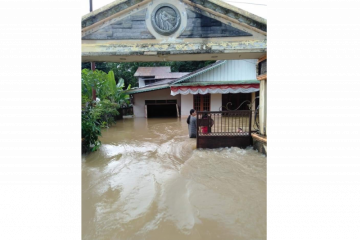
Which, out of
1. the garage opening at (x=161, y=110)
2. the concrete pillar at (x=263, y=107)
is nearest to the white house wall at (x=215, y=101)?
the garage opening at (x=161, y=110)

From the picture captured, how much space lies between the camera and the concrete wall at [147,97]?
18.4 metres

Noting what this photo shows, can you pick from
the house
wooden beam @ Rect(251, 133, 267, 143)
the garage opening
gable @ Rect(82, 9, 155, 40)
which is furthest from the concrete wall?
gable @ Rect(82, 9, 155, 40)

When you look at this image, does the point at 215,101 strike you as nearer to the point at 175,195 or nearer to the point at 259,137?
the point at 259,137

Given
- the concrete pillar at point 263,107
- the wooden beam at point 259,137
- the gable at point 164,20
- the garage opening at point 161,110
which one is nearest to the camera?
the gable at point 164,20

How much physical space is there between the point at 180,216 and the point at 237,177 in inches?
84.4

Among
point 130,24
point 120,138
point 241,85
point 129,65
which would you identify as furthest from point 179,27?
point 129,65

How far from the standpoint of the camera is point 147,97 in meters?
18.6

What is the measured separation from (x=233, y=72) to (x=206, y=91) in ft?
8.79

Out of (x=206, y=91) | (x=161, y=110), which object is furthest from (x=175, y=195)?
(x=161, y=110)

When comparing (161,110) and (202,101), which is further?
(161,110)

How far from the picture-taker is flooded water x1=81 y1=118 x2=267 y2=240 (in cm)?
323

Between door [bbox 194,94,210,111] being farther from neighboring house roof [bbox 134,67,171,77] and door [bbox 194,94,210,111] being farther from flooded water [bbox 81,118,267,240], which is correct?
flooded water [bbox 81,118,267,240]

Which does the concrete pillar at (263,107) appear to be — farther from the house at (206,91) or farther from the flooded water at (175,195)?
the house at (206,91)
